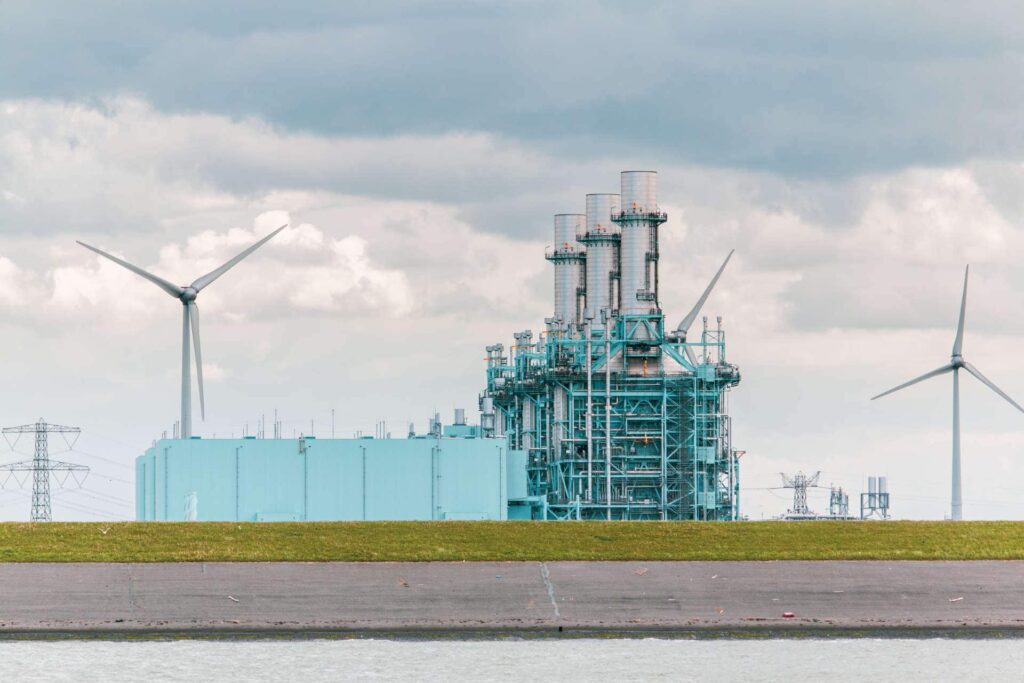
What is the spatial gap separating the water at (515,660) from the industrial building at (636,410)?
57400 millimetres

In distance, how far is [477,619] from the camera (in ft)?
Answer: 188

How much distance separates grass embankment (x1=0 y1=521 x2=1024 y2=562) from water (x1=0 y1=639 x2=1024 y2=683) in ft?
27.4

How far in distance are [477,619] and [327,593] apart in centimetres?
469

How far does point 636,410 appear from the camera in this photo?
115 meters

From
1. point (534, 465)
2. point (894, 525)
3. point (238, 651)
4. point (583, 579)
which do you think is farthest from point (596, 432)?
point (238, 651)

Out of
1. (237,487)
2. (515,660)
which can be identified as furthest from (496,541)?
(237,487)

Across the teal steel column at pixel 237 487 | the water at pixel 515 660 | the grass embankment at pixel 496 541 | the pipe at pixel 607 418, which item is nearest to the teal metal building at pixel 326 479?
the teal steel column at pixel 237 487

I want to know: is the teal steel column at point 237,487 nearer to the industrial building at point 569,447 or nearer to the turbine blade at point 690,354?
the industrial building at point 569,447

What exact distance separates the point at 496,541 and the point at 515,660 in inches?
535

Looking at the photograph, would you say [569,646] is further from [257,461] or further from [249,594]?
[257,461]

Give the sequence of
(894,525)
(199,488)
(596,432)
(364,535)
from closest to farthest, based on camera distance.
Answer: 1. (364,535)
2. (894,525)
3. (199,488)
4. (596,432)

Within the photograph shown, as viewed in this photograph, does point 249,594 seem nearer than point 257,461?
Yes

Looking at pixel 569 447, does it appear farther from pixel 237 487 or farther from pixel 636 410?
pixel 237 487

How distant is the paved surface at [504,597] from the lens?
56.9 meters
